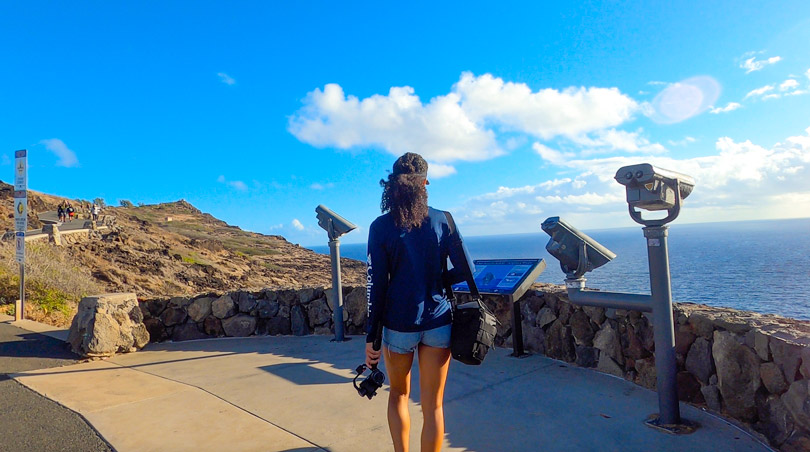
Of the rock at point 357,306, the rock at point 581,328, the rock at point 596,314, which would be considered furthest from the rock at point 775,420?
the rock at point 357,306

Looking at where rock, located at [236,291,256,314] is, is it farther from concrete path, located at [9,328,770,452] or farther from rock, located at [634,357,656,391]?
rock, located at [634,357,656,391]

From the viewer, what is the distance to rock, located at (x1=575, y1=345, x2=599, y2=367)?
482 centimetres

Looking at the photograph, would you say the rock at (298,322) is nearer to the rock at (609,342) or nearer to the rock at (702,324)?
the rock at (609,342)

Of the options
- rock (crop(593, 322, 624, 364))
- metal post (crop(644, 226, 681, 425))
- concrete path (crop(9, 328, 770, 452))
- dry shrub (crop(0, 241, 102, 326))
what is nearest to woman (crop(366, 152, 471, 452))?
concrete path (crop(9, 328, 770, 452))

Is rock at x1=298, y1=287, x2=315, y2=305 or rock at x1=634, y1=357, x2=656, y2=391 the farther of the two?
rock at x1=298, y1=287, x2=315, y2=305

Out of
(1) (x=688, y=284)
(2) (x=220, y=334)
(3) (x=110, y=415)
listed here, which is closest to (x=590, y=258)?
(3) (x=110, y=415)

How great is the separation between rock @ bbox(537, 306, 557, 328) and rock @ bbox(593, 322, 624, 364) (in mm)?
604

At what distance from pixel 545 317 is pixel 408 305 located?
3.17 meters

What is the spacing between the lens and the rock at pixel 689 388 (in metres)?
3.79

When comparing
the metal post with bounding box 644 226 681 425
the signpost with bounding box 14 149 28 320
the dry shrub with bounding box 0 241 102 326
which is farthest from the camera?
the dry shrub with bounding box 0 241 102 326

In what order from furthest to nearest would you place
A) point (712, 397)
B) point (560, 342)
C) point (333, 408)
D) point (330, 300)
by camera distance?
point (330, 300), point (560, 342), point (333, 408), point (712, 397)

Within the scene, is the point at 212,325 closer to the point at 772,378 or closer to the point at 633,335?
the point at 633,335

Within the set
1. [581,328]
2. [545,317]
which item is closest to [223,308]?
[545,317]

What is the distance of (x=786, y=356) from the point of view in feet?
9.70
